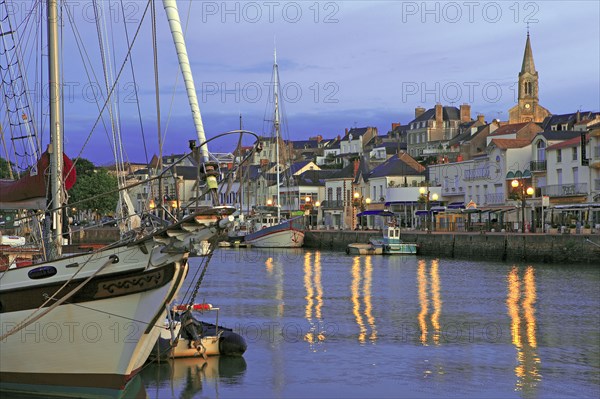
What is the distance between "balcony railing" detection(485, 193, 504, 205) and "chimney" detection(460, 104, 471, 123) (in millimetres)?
85138

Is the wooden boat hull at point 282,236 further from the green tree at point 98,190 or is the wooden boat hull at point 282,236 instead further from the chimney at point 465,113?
the chimney at point 465,113

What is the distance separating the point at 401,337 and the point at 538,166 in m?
61.1

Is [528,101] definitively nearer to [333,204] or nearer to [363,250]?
[333,204]

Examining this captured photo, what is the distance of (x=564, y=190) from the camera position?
266 feet

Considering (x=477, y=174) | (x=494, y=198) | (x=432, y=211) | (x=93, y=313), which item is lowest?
(x=93, y=313)

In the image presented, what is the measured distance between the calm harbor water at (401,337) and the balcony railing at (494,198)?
3644cm

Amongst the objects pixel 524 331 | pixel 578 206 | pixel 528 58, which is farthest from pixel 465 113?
pixel 524 331

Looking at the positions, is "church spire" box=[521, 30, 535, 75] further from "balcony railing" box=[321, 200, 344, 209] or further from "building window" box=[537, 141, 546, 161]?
"building window" box=[537, 141, 546, 161]

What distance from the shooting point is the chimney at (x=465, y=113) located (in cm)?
17775

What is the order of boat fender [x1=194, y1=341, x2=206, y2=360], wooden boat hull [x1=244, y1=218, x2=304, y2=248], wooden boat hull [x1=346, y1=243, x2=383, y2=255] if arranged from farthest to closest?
1. wooden boat hull [x1=244, y1=218, x2=304, y2=248]
2. wooden boat hull [x1=346, y1=243, x2=383, y2=255]
3. boat fender [x1=194, y1=341, x2=206, y2=360]

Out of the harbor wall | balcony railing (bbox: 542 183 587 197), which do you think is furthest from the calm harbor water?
balcony railing (bbox: 542 183 587 197)

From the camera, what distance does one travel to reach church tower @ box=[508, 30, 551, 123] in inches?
6949

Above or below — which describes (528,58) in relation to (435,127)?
above

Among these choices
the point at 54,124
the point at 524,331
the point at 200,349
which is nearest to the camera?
the point at 54,124
